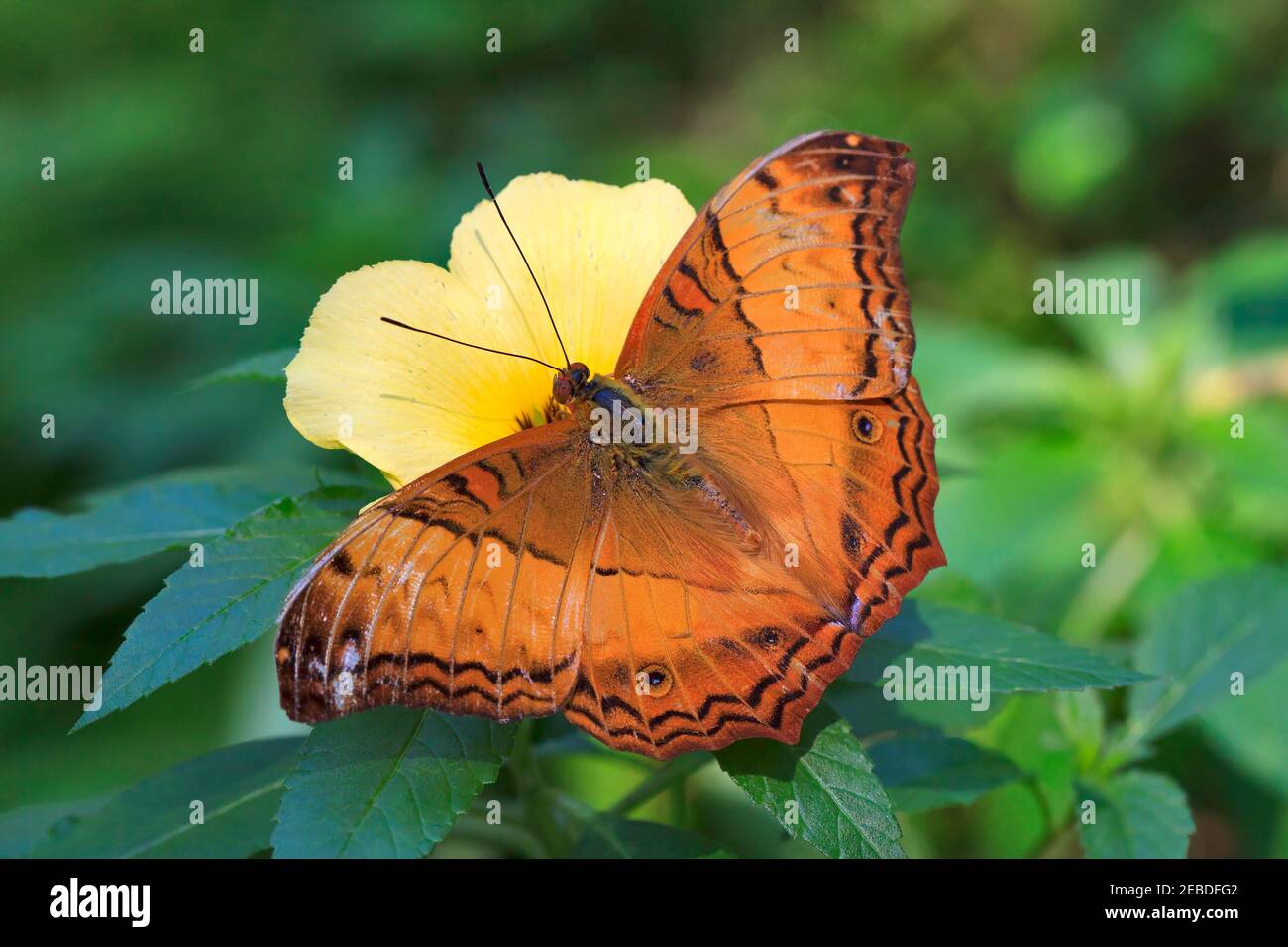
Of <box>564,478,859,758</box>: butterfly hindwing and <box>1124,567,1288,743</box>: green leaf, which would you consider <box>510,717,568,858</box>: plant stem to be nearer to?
<box>564,478,859,758</box>: butterfly hindwing

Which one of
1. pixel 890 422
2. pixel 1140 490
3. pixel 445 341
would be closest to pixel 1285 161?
pixel 1140 490

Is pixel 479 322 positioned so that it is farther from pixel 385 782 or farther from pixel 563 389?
pixel 385 782

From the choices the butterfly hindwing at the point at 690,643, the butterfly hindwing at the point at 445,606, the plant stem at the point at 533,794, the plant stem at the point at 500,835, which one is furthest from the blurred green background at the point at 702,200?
the butterfly hindwing at the point at 445,606

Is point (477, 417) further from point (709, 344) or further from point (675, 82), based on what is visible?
point (675, 82)

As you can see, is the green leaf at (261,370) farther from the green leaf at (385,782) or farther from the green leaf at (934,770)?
the green leaf at (934,770)
